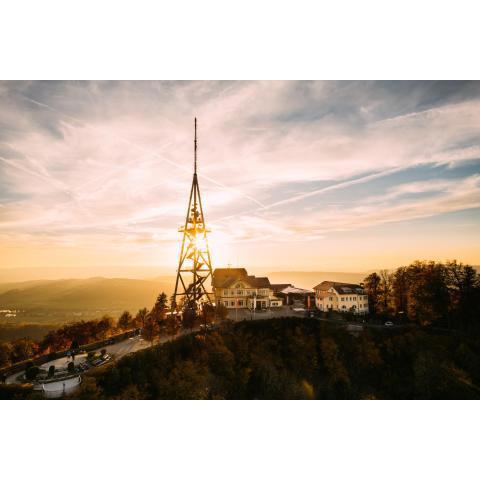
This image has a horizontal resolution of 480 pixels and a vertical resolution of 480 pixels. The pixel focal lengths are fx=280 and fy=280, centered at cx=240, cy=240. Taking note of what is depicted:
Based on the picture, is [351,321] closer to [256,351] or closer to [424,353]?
[424,353]

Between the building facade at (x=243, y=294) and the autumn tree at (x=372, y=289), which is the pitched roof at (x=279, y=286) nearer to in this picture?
the building facade at (x=243, y=294)

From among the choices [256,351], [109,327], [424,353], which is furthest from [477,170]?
[109,327]

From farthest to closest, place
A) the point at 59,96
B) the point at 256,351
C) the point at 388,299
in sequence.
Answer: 1. the point at 388,299
2. the point at 256,351
3. the point at 59,96

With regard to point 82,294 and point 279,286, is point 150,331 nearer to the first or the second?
point 279,286

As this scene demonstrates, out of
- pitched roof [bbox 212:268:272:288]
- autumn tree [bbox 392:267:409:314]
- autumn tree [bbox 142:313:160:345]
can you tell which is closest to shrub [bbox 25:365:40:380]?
autumn tree [bbox 142:313:160:345]

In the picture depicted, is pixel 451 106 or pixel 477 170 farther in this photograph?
pixel 477 170

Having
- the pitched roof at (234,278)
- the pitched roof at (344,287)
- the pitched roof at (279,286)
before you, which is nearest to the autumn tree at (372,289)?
the pitched roof at (344,287)
